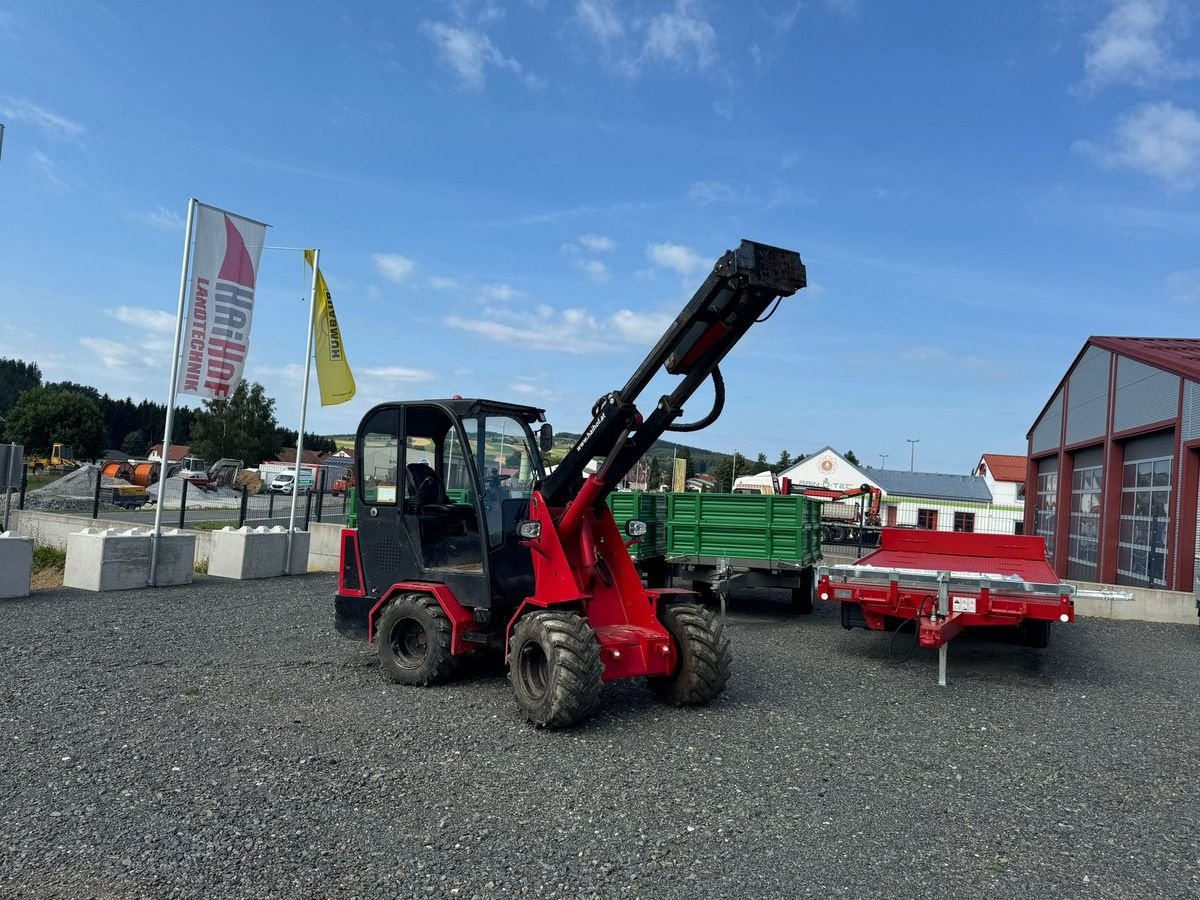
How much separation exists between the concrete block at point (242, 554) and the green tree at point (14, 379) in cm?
12712

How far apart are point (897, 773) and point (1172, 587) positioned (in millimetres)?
12821

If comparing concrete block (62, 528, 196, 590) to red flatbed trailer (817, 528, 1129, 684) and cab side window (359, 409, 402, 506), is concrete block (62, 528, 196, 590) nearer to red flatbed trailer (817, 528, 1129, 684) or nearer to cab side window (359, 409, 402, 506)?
cab side window (359, 409, 402, 506)

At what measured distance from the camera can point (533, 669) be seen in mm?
6066

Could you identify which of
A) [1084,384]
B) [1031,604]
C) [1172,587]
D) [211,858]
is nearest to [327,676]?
[211,858]

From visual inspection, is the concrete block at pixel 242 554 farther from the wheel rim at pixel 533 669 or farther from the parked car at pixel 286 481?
the parked car at pixel 286 481

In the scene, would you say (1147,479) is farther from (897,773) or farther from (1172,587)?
(897,773)

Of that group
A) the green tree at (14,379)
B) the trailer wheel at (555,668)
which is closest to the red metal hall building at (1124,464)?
the trailer wheel at (555,668)

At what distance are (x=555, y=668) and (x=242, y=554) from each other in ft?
30.8

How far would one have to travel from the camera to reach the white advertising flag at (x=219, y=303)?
12188 millimetres

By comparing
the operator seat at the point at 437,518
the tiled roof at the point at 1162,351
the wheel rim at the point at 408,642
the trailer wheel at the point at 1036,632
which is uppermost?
the tiled roof at the point at 1162,351

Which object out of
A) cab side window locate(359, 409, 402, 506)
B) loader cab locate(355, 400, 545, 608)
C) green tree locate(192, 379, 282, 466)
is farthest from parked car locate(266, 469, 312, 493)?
loader cab locate(355, 400, 545, 608)

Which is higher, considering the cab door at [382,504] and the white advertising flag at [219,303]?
the white advertising flag at [219,303]

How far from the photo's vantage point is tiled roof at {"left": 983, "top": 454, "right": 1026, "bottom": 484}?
61156 mm

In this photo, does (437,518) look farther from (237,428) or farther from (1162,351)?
(237,428)
